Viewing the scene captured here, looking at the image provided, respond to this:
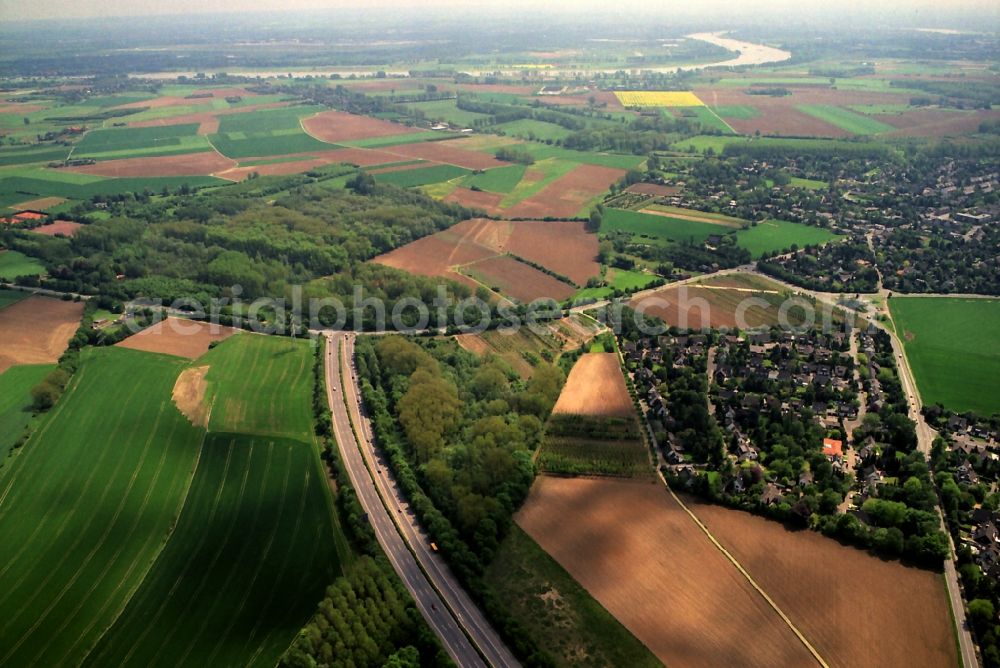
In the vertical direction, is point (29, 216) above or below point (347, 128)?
below

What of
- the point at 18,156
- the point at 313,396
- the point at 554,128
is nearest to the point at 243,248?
the point at 313,396

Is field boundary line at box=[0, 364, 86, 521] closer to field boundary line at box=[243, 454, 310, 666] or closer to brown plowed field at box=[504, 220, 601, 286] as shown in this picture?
field boundary line at box=[243, 454, 310, 666]

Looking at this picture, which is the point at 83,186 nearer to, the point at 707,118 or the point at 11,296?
the point at 11,296

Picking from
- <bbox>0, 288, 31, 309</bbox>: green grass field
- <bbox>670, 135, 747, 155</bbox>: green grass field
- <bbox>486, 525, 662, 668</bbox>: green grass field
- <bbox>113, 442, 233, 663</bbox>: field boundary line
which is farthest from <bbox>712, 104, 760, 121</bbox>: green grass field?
<bbox>113, 442, 233, 663</bbox>: field boundary line

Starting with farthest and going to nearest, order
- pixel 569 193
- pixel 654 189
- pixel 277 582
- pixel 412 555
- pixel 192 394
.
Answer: pixel 654 189
pixel 569 193
pixel 192 394
pixel 412 555
pixel 277 582

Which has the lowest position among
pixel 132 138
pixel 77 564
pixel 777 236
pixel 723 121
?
pixel 77 564

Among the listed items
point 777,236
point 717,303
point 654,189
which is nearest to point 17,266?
point 717,303

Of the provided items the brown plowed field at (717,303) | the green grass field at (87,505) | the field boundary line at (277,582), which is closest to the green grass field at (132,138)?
the green grass field at (87,505)

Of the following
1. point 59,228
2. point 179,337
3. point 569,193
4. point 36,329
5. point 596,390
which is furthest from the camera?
point 569,193
